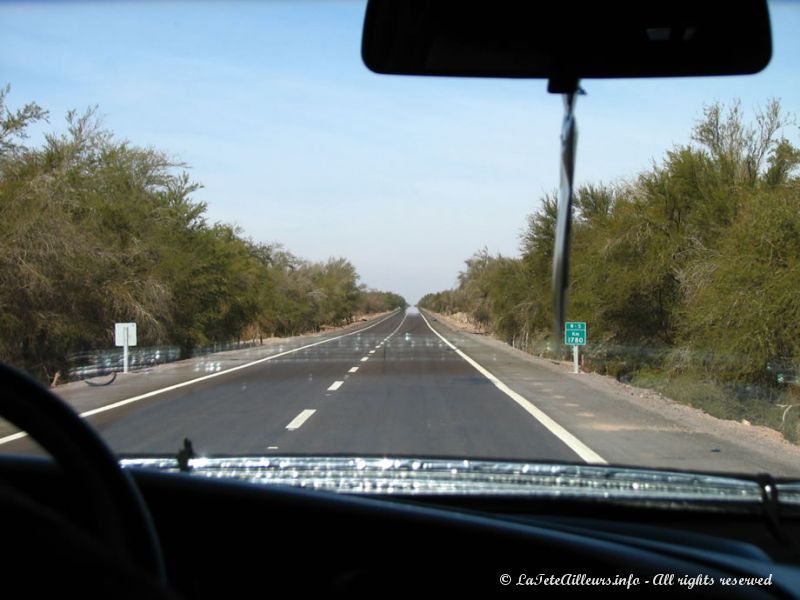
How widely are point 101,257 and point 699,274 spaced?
16.2m

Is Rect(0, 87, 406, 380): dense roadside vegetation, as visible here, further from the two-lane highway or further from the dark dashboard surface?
the dark dashboard surface

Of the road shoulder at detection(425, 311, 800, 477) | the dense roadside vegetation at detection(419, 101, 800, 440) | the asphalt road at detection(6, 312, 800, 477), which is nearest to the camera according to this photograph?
the road shoulder at detection(425, 311, 800, 477)

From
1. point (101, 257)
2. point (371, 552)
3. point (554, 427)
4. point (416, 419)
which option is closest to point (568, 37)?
point (371, 552)

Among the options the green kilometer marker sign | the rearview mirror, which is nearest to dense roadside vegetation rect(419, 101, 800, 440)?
the green kilometer marker sign

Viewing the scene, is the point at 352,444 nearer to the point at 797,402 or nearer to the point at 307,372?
the point at 797,402

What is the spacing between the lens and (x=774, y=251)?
586 inches

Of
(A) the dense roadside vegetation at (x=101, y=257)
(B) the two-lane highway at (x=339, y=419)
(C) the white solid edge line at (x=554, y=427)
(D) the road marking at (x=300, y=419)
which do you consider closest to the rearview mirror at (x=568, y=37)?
(B) the two-lane highway at (x=339, y=419)

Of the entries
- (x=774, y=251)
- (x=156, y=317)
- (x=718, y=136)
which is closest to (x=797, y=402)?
(x=774, y=251)

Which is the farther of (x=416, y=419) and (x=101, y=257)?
(x=101, y=257)

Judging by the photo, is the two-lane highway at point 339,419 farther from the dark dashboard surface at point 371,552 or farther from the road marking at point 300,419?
the dark dashboard surface at point 371,552

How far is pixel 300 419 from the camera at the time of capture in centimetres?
1160

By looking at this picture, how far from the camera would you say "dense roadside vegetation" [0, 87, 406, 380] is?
19578 mm

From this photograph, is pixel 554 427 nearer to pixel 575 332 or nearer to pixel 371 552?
pixel 575 332

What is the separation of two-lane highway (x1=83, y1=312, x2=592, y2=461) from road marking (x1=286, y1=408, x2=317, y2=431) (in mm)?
14
